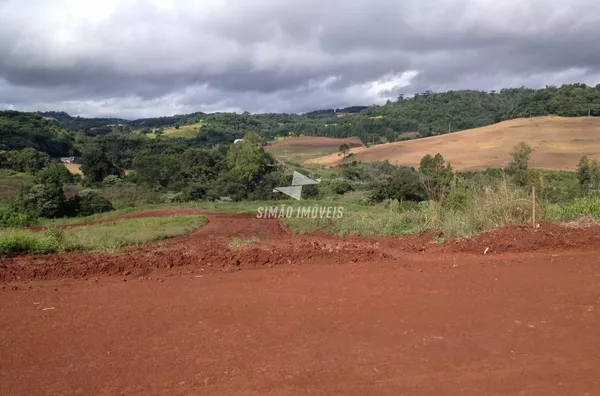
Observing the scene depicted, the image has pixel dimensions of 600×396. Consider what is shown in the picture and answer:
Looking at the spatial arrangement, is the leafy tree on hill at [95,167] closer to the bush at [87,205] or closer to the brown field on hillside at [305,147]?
the bush at [87,205]

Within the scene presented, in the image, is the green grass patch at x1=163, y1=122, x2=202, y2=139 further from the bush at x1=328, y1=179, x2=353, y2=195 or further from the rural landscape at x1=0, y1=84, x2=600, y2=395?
the rural landscape at x1=0, y1=84, x2=600, y2=395

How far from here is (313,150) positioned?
7294 cm

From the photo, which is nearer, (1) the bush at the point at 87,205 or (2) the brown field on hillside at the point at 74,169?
(1) the bush at the point at 87,205

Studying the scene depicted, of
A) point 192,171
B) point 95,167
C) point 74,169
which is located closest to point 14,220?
point 192,171

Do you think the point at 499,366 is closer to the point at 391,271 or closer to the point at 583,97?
the point at 391,271

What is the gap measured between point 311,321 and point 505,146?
59.4 metres

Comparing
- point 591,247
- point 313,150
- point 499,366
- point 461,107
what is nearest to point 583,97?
point 461,107

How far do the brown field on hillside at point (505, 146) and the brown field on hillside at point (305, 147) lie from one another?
3191 millimetres

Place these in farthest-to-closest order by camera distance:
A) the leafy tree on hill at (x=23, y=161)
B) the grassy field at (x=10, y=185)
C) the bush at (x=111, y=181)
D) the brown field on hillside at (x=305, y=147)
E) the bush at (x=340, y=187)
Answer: the brown field on hillside at (x=305, y=147) < the leafy tree on hill at (x=23, y=161) < the bush at (x=111, y=181) < the bush at (x=340, y=187) < the grassy field at (x=10, y=185)

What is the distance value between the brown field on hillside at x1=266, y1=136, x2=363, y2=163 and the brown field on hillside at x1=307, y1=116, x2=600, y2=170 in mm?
3191

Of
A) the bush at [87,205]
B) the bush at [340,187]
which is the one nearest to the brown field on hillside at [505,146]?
the bush at [340,187]

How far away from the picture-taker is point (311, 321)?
4.62m

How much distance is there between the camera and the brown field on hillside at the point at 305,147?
67.6 metres

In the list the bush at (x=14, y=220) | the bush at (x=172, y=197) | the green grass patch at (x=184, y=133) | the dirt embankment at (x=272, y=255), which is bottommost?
the bush at (x=172, y=197)
